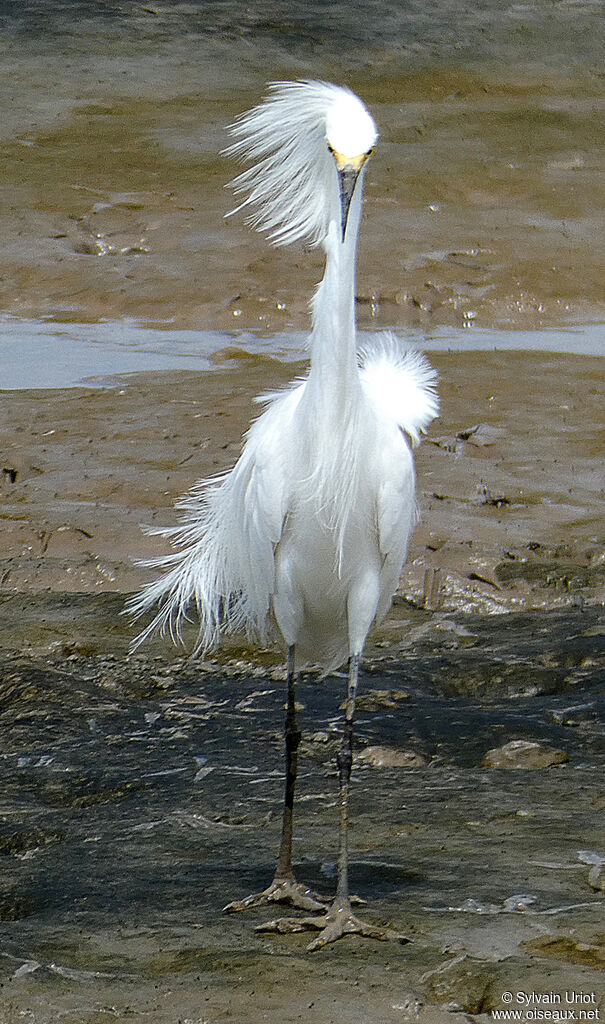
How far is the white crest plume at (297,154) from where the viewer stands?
3568 millimetres

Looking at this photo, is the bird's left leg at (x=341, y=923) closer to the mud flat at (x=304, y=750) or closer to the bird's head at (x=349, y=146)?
the mud flat at (x=304, y=750)

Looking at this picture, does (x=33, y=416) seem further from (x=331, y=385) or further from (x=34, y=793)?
(x=331, y=385)

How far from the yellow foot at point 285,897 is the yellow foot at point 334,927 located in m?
0.10

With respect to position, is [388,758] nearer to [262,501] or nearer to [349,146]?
[262,501]

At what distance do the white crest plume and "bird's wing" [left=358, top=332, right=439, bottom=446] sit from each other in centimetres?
49

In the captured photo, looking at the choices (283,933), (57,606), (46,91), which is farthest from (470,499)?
(46,91)

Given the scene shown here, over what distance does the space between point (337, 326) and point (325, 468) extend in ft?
1.22

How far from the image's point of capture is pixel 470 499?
21.9 feet

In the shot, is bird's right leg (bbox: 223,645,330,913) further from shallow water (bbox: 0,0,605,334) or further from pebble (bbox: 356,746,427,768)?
shallow water (bbox: 0,0,605,334)

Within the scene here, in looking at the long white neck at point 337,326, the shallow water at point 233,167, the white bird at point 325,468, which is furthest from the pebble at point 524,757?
the shallow water at point 233,167

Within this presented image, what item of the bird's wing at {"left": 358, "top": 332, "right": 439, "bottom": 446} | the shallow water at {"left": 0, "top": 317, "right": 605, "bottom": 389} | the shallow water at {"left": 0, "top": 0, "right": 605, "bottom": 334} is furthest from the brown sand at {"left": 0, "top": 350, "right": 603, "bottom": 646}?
the bird's wing at {"left": 358, "top": 332, "right": 439, "bottom": 446}

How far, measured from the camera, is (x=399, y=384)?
3.96 metres

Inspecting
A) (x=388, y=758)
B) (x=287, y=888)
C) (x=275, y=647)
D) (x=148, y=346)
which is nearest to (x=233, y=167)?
(x=148, y=346)

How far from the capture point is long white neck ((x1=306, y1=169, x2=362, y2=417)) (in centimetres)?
331
